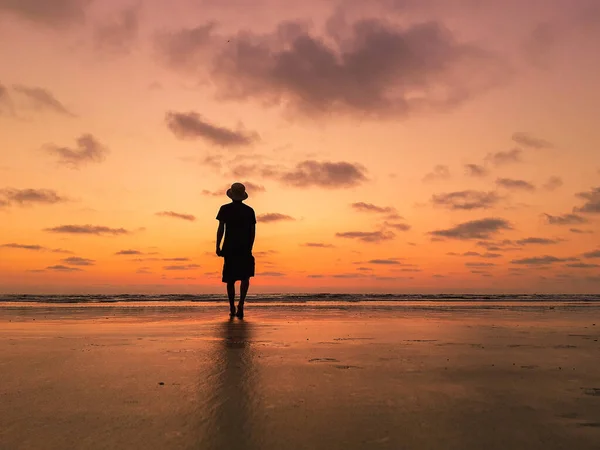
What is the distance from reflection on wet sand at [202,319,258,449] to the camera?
70.1 inches

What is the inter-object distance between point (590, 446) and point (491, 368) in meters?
1.77

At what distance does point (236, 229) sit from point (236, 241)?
0.69 feet

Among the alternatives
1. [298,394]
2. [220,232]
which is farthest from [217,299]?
[298,394]

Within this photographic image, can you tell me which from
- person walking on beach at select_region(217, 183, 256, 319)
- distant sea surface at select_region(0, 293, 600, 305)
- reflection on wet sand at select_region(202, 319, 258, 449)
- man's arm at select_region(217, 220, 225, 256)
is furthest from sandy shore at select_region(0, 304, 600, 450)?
distant sea surface at select_region(0, 293, 600, 305)

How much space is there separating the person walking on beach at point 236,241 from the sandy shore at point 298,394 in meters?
3.87

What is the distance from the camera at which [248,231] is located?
8.97 metres

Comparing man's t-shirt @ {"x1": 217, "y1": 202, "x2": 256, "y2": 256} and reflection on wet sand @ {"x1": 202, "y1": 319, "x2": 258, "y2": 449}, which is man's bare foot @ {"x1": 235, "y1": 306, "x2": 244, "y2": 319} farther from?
reflection on wet sand @ {"x1": 202, "y1": 319, "x2": 258, "y2": 449}

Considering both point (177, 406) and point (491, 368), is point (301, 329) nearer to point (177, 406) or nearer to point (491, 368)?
point (491, 368)

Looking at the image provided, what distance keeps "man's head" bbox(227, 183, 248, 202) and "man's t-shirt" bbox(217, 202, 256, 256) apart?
4.5 inches

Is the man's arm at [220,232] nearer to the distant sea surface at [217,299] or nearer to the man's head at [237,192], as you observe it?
the man's head at [237,192]

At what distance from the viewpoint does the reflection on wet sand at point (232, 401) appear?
178 centimetres

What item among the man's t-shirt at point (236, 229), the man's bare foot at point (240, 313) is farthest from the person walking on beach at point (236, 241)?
the man's bare foot at point (240, 313)

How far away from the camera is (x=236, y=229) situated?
8914 mm

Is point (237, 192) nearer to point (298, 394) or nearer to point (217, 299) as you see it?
point (298, 394)
